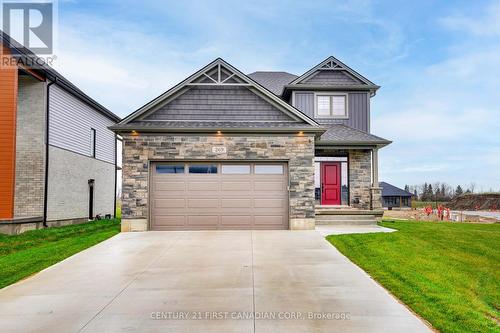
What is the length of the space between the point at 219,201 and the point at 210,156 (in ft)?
5.45

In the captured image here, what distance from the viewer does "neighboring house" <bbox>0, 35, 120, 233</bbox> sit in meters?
12.7

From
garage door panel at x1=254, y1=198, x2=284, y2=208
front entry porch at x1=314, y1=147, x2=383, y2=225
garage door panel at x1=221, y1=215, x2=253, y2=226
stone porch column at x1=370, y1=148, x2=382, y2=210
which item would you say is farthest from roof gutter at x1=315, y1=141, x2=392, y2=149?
garage door panel at x1=221, y1=215, x2=253, y2=226

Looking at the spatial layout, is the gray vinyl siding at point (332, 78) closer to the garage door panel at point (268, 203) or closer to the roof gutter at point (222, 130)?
the roof gutter at point (222, 130)

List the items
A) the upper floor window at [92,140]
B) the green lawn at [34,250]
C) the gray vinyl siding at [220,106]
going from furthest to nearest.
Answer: the upper floor window at [92,140]
the gray vinyl siding at [220,106]
the green lawn at [34,250]

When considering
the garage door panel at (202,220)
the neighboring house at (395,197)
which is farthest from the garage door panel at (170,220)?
the neighboring house at (395,197)

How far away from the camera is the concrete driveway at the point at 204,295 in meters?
4.11

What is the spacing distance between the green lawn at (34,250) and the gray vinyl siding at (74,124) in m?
4.46

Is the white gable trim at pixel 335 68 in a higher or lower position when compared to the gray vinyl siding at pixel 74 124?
Answer: higher

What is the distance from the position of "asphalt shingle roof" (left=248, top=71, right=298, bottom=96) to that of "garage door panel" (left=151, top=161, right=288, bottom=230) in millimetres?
8743

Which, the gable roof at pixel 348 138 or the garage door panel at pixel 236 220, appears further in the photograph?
the gable roof at pixel 348 138

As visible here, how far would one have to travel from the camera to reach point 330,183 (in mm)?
15961

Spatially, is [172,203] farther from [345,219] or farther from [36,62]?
[36,62]

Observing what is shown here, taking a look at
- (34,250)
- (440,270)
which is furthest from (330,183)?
(34,250)

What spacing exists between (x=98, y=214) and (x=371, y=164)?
15.5 meters
